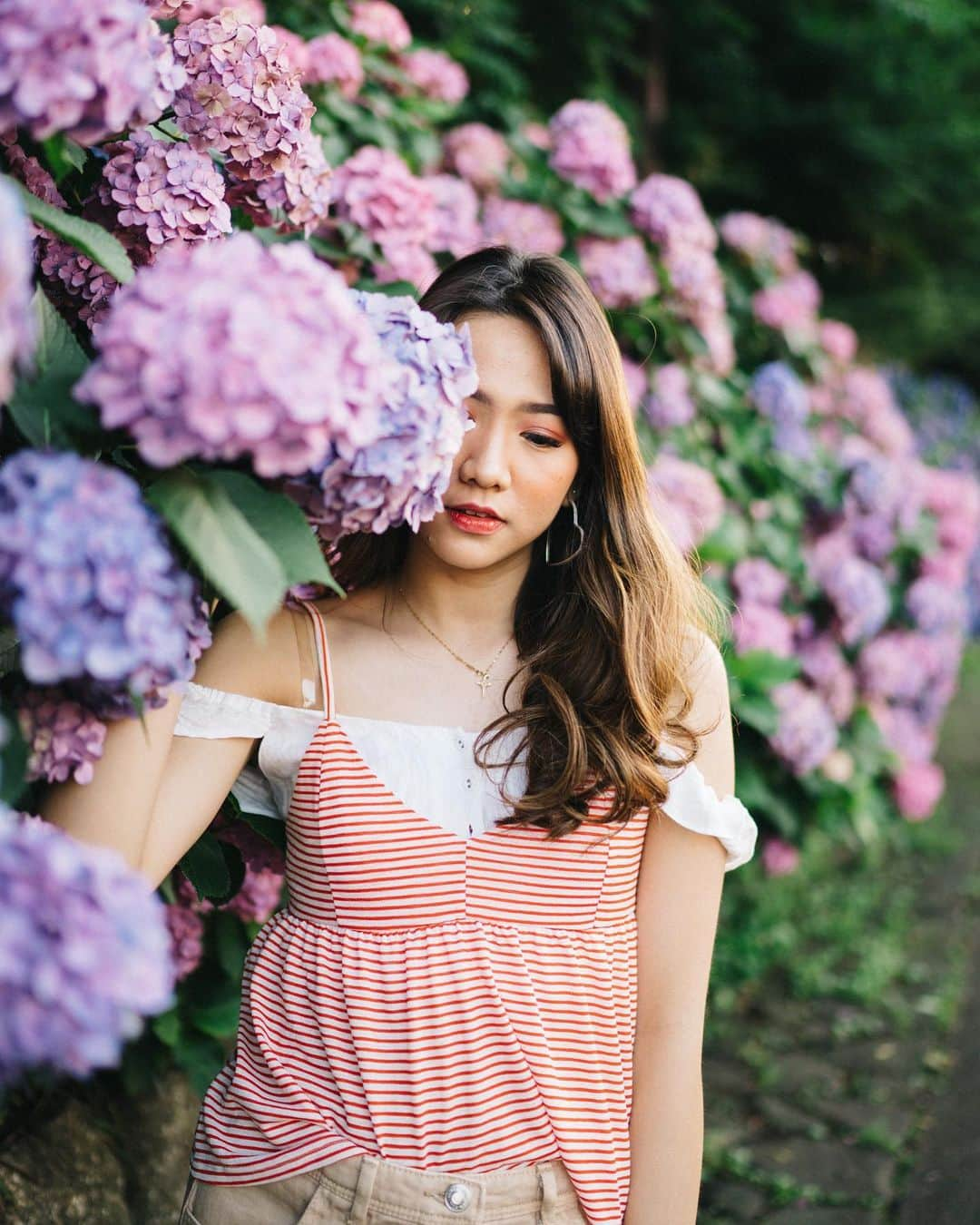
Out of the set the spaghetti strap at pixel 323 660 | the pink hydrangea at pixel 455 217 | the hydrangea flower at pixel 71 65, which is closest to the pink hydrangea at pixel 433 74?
the pink hydrangea at pixel 455 217

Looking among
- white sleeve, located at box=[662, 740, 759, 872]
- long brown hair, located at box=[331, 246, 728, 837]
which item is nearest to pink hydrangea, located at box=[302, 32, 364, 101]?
long brown hair, located at box=[331, 246, 728, 837]

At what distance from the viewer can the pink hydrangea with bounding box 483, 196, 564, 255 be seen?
3.12m

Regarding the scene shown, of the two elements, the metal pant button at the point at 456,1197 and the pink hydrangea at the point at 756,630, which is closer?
the metal pant button at the point at 456,1197

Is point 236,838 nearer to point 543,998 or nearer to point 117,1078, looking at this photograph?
point 543,998

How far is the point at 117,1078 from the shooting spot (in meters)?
2.33

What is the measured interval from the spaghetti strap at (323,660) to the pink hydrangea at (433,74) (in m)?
1.78

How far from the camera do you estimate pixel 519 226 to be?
3123mm

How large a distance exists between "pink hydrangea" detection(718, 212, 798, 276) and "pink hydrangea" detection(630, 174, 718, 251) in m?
0.79

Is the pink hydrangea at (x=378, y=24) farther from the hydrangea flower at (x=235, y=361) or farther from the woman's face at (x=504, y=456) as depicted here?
the hydrangea flower at (x=235, y=361)

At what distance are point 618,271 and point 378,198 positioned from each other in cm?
95

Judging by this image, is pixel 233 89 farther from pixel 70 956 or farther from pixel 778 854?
pixel 778 854

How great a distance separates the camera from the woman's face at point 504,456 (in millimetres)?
1616

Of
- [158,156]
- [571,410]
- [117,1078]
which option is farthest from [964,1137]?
[158,156]

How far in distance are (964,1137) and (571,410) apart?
2451 millimetres
